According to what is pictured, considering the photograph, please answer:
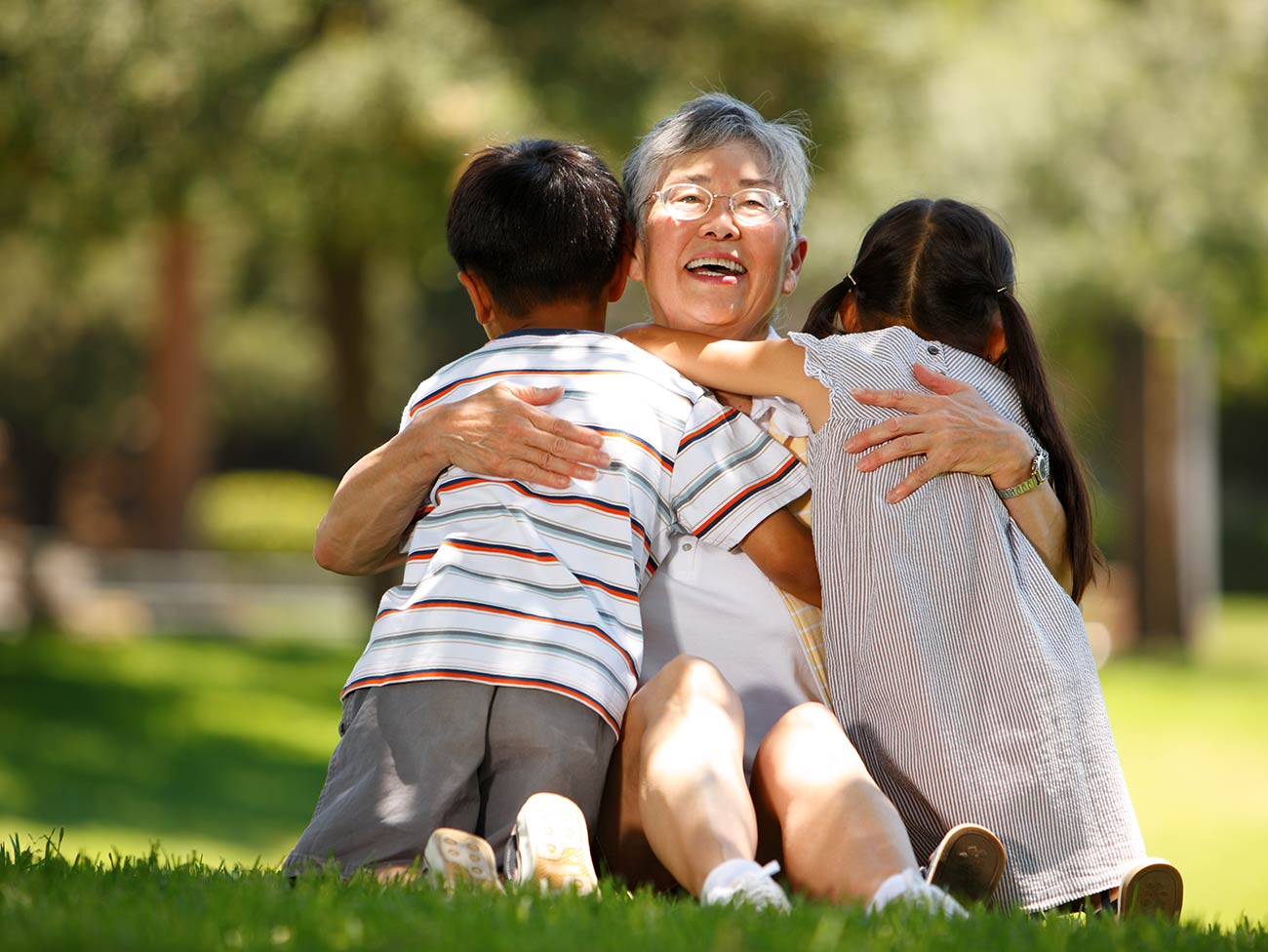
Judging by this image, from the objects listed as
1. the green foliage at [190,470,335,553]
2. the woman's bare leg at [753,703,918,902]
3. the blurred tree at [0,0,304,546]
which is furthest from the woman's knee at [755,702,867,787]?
the green foliage at [190,470,335,553]

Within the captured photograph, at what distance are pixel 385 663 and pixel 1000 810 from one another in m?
1.28

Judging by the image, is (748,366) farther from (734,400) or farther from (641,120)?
(641,120)

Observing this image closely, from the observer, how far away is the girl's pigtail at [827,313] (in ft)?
12.6

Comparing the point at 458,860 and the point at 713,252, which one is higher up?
the point at 713,252

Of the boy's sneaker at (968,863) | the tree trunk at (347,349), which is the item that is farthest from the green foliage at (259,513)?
the boy's sneaker at (968,863)

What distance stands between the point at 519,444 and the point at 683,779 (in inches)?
30.4

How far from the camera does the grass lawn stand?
2.58 metres

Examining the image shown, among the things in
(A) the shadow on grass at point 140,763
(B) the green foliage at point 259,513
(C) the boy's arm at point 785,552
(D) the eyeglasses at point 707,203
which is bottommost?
(A) the shadow on grass at point 140,763

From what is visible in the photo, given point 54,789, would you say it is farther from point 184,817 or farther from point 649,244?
point 649,244

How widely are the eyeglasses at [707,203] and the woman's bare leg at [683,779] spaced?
1.14 metres

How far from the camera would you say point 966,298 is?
144 inches

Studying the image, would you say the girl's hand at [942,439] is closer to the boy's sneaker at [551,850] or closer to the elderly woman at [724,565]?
the elderly woman at [724,565]

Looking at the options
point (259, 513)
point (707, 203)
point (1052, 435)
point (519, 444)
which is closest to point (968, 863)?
point (1052, 435)

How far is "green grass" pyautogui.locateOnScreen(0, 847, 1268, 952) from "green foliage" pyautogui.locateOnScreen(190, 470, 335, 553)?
71.1ft
